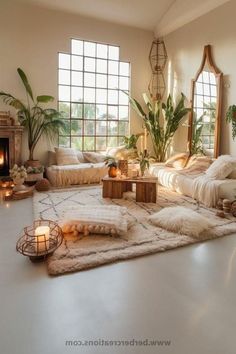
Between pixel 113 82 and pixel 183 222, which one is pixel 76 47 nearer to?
pixel 113 82

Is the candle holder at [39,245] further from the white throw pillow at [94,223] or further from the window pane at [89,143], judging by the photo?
the window pane at [89,143]

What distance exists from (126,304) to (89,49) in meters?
5.98

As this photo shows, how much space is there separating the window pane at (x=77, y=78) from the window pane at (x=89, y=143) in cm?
127

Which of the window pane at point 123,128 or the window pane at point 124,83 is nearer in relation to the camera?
the window pane at point 124,83

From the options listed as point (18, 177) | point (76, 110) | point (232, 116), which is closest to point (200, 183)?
point (232, 116)

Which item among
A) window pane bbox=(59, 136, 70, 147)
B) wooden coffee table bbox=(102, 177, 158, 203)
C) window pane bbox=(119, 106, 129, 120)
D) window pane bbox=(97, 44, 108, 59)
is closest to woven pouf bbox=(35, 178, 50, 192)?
wooden coffee table bbox=(102, 177, 158, 203)

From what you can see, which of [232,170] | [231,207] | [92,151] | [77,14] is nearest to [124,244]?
[231,207]

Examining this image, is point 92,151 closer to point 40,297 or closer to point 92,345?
point 40,297

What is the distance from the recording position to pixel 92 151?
6664mm

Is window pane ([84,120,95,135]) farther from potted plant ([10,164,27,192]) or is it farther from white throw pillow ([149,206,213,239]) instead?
white throw pillow ([149,206,213,239])

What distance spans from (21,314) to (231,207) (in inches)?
120

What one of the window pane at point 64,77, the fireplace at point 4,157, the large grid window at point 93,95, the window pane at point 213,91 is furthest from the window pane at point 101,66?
the fireplace at point 4,157

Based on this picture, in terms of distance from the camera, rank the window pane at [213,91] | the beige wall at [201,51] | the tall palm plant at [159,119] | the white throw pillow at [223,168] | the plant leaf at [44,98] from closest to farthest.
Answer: the white throw pillow at [223,168], the beige wall at [201,51], the window pane at [213,91], the plant leaf at [44,98], the tall palm plant at [159,119]

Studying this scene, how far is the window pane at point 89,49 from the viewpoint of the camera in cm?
634
